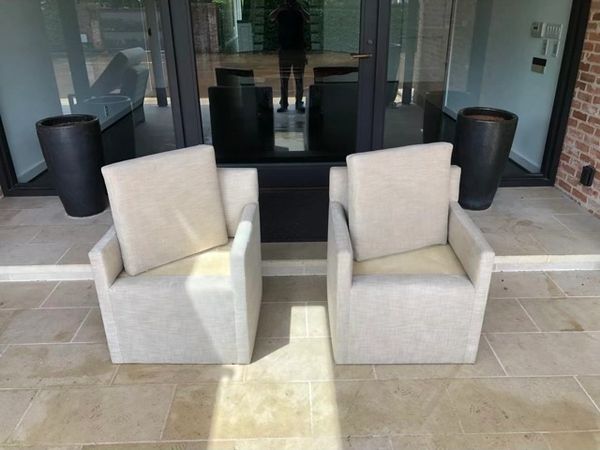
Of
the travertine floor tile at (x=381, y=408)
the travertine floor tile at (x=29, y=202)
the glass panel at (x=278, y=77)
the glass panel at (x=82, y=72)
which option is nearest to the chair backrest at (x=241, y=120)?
the glass panel at (x=278, y=77)

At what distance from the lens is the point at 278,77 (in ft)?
12.4

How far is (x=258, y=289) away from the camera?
8.20ft

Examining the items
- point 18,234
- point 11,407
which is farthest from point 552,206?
point 18,234

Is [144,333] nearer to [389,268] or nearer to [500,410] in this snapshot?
[389,268]

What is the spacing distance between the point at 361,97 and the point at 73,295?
7.88 feet

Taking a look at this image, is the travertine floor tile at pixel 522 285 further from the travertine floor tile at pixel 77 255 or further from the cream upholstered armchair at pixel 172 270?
the travertine floor tile at pixel 77 255

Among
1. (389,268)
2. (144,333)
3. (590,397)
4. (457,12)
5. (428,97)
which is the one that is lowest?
(590,397)

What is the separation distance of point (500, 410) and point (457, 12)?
336 cm

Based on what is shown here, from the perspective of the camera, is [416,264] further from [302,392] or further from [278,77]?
[278,77]

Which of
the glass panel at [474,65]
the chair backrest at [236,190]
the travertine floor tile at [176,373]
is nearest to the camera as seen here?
the travertine floor tile at [176,373]

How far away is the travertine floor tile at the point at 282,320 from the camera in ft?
8.01

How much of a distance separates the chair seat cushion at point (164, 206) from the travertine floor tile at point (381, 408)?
90 cm

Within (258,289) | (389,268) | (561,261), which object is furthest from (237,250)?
(561,261)

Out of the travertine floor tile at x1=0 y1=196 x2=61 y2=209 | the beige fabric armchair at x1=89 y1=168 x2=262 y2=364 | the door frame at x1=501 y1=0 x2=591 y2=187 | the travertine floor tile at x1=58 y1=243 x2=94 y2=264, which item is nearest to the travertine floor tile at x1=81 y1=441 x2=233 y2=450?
the beige fabric armchair at x1=89 y1=168 x2=262 y2=364
